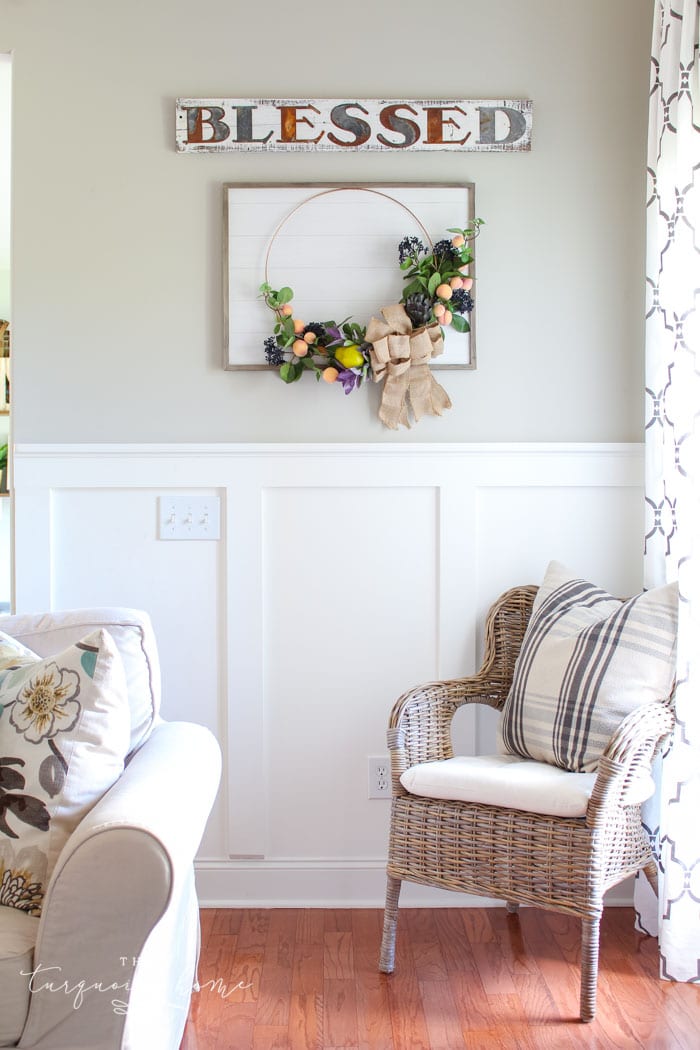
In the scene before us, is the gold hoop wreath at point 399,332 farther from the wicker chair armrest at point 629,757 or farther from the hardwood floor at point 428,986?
the hardwood floor at point 428,986

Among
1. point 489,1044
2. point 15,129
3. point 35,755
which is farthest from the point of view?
point 15,129

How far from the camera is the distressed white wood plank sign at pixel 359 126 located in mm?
2543

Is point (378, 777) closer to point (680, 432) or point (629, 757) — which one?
point (629, 757)

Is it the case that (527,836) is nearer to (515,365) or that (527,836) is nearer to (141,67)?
(515,365)

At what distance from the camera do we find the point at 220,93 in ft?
8.40

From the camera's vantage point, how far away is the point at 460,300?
2.50 meters

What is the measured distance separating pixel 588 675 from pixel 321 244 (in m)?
1.36

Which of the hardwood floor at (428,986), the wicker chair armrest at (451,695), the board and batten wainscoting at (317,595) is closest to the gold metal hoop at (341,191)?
the board and batten wainscoting at (317,595)

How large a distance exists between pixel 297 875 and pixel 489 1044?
82 centimetres

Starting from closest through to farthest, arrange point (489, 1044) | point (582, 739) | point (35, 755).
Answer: point (35, 755), point (489, 1044), point (582, 739)

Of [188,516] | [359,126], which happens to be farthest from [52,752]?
[359,126]

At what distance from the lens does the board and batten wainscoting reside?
2.57 meters

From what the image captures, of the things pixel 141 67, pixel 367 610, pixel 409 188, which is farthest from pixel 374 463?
pixel 141 67

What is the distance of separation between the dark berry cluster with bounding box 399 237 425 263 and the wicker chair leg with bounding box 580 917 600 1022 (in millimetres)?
1700
